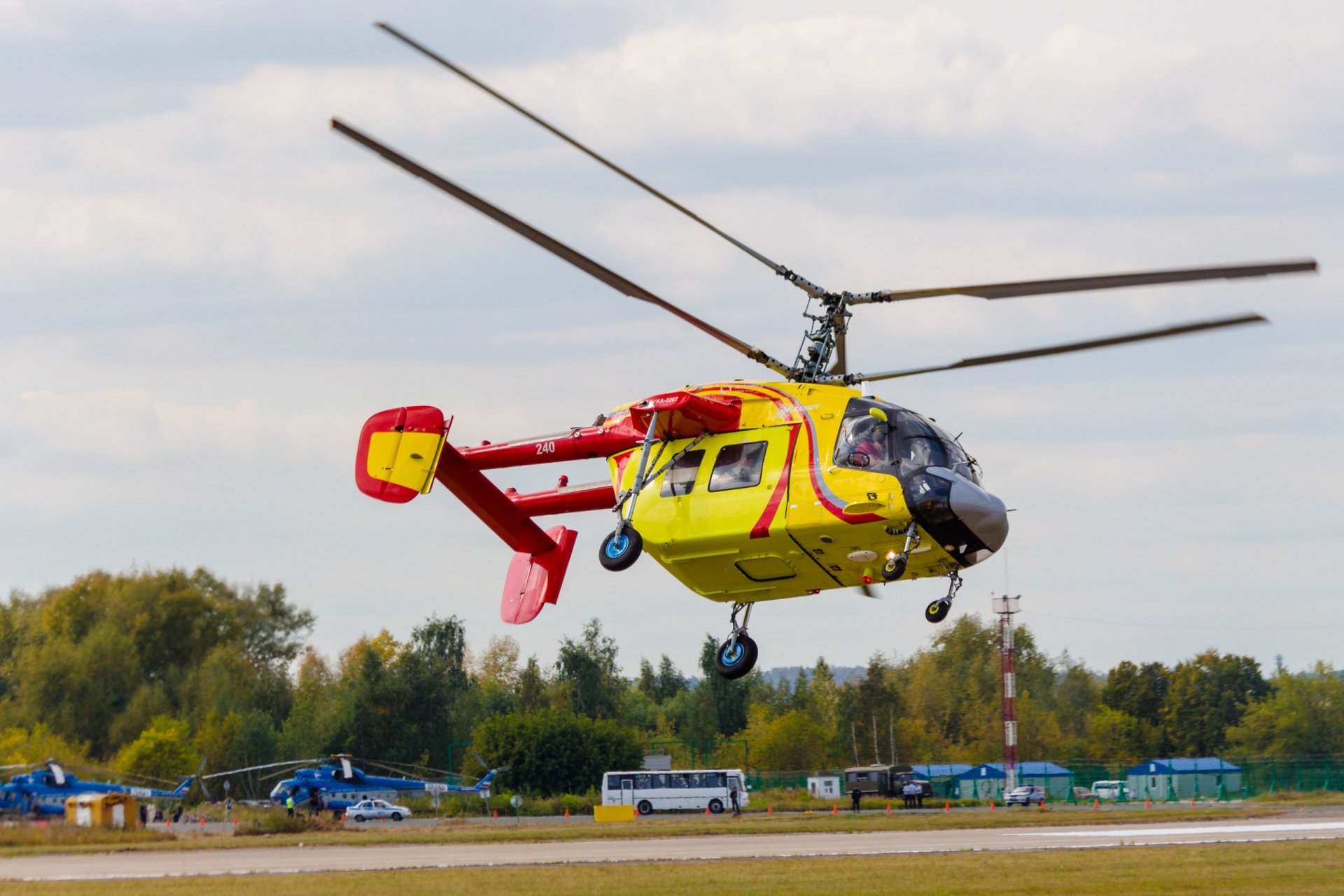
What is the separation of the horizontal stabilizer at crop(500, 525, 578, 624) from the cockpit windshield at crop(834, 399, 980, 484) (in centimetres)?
697

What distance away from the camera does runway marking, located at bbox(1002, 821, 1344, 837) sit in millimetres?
42219

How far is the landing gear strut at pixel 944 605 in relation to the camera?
20703mm

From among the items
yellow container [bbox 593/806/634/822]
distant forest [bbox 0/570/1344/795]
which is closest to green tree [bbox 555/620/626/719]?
distant forest [bbox 0/570/1344/795]

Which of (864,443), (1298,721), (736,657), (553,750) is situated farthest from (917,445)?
(1298,721)

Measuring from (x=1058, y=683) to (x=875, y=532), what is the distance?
104239 mm

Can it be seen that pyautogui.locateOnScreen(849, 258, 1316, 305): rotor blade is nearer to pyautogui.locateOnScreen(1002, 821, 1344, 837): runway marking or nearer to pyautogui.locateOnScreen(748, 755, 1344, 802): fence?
pyautogui.locateOnScreen(1002, 821, 1344, 837): runway marking

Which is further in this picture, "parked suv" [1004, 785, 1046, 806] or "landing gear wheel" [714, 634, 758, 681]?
"parked suv" [1004, 785, 1046, 806]

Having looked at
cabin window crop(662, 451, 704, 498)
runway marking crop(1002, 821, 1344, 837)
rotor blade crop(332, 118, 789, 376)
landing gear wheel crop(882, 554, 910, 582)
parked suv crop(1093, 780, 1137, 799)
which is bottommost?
parked suv crop(1093, 780, 1137, 799)

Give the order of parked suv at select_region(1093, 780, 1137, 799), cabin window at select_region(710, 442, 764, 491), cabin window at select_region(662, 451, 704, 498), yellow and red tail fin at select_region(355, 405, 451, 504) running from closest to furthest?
cabin window at select_region(710, 442, 764, 491), cabin window at select_region(662, 451, 704, 498), yellow and red tail fin at select_region(355, 405, 451, 504), parked suv at select_region(1093, 780, 1137, 799)

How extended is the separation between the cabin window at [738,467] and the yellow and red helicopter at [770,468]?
0.9 inches

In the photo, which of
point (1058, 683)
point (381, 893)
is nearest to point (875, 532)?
point (381, 893)

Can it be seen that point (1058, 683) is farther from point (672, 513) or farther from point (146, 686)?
point (672, 513)

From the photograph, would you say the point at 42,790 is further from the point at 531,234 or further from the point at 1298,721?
the point at 1298,721

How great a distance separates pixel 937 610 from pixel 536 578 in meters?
7.91
